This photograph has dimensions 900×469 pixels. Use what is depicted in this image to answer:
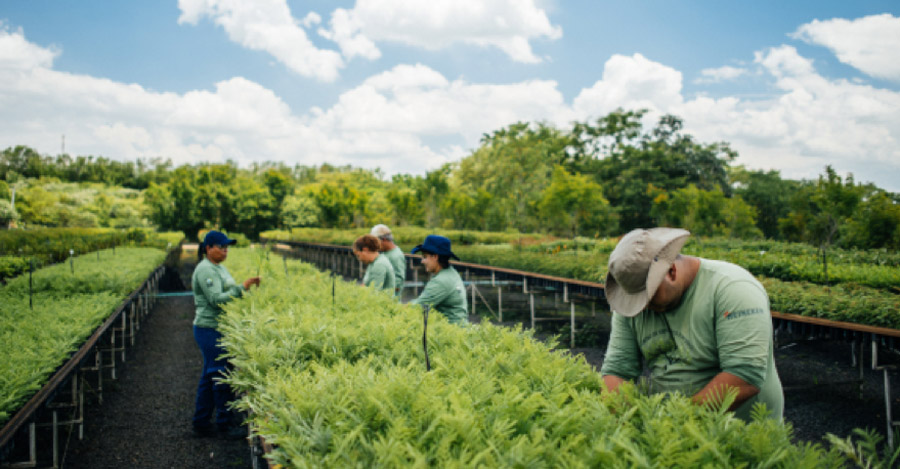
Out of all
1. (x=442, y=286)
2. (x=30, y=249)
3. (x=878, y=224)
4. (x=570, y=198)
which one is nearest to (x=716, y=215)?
(x=570, y=198)

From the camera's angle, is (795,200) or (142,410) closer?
(142,410)

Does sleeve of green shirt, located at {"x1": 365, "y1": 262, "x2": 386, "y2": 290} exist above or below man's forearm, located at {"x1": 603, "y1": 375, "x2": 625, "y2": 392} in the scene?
above

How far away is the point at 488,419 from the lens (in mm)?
1726

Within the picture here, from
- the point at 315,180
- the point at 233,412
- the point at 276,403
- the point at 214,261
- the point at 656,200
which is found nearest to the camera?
the point at 276,403

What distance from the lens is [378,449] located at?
1.49 meters

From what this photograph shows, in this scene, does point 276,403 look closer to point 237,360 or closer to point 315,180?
point 237,360

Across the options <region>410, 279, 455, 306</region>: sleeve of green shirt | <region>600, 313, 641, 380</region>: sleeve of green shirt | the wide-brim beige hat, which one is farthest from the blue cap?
the wide-brim beige hat

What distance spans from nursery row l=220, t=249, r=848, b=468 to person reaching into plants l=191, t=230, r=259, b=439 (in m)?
2.40

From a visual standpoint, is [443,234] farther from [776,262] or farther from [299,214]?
[299,214]

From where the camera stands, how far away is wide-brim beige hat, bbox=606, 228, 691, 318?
6.79 ft

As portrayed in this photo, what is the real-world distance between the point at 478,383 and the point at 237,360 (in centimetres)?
159

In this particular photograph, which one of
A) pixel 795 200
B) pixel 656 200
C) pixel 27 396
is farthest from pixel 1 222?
pixel 795 200

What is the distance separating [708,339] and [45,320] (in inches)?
219

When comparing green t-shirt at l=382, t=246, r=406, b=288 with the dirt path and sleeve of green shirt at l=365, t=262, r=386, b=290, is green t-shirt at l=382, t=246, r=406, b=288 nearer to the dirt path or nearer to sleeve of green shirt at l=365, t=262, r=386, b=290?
sleeve of green shirt at l=365, t=262, r=386, b=290
